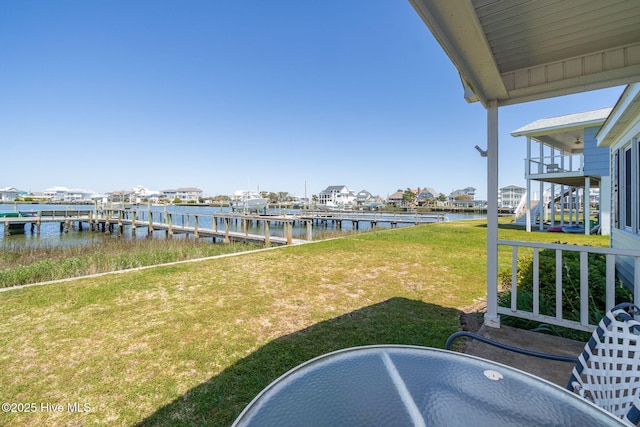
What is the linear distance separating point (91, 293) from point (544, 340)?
19.8 feet

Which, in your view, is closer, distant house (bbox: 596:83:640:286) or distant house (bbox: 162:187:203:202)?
distant house (bbox: 596:83:640:286)

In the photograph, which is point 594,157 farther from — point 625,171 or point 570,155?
point 625,171

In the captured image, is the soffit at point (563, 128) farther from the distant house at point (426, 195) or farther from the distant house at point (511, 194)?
the distant house at point (426, 195)

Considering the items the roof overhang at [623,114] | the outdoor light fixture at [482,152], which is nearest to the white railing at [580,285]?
the outdoor light fixture at [482,152]

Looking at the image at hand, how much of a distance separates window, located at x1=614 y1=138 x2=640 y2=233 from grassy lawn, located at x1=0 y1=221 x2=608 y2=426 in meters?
2.52

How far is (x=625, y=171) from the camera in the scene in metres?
5.13

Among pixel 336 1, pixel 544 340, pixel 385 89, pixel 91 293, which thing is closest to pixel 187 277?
pixel 91 293

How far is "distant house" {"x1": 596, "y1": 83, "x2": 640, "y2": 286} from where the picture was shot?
4.15 m

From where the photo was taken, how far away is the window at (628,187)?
444cm

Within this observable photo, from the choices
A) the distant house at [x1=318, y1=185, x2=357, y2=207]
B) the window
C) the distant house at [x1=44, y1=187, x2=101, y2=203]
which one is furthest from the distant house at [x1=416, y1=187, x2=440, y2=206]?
the distant house at [x1=44, y1=187, x2=101, y2=203]

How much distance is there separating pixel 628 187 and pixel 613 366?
5554 mm

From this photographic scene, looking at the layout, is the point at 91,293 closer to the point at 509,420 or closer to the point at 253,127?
the point at 509,420

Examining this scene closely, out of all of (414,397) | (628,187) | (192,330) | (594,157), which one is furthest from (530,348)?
(594,157)

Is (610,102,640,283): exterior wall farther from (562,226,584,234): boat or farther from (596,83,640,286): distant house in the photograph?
(562,226,584,234): boat
